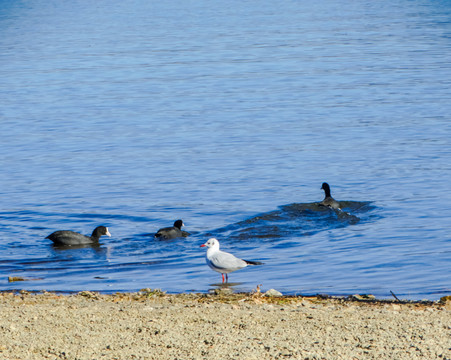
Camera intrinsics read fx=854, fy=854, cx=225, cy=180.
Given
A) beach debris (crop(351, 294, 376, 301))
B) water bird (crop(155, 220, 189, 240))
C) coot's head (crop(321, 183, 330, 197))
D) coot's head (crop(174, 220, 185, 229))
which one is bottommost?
beach debris (crop(351, 294, 376, 301))

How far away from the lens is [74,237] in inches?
612

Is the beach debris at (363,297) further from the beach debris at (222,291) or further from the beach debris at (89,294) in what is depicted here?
the beach debris at (89,294)

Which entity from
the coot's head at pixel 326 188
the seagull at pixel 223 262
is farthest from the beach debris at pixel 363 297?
the coot's head at pixel 326 188

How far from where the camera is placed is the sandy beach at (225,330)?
8.11 m

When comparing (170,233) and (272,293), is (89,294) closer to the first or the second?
(272,293)

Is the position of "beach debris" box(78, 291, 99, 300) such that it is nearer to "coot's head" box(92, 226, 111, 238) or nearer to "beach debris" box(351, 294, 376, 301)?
"beach debris" box(351, 294, 376, 301)

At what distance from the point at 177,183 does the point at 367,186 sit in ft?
15.1

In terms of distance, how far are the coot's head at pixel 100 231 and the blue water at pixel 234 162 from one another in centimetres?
27

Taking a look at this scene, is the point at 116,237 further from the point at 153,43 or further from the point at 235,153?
the point at 153,43

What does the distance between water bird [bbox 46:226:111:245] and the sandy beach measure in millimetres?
4637

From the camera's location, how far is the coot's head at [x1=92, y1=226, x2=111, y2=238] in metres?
15.8

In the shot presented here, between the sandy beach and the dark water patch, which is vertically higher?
the dark water patch

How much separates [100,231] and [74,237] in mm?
521

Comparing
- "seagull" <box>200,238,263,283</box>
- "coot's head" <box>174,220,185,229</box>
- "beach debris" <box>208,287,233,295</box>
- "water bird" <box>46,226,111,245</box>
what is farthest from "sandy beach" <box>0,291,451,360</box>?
"coot's head" <box>174,220,185,229</box>
